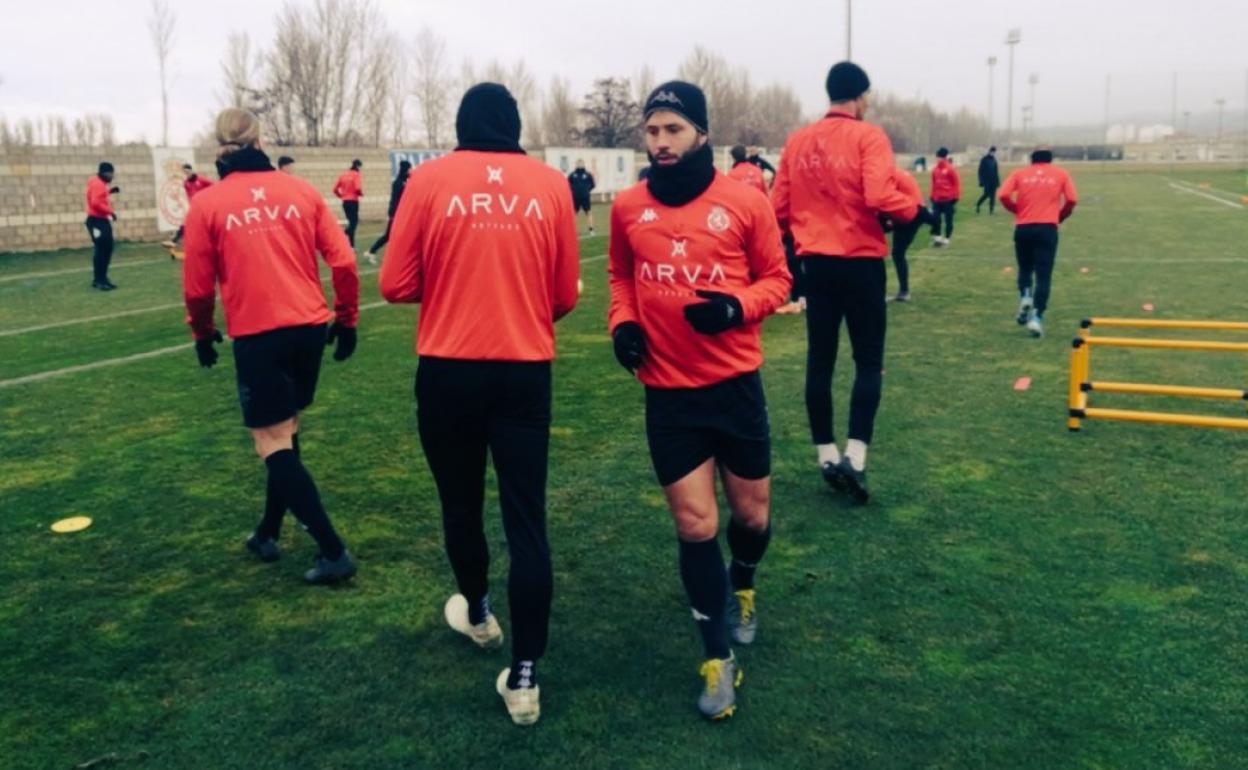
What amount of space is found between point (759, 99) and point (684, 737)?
127315 mm

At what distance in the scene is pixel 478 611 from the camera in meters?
4.03

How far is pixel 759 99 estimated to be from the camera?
124m

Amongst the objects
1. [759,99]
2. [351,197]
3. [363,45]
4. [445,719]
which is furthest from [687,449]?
[759,99]

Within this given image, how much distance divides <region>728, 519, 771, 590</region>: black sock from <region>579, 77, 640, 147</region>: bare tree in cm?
7729

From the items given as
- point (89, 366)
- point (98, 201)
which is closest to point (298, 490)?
point (89, 366)

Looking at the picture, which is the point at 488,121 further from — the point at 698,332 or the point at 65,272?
the point at 65,272

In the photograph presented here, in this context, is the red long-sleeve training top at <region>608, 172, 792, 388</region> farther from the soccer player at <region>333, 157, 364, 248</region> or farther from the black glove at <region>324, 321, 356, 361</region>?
the soccer player at <region>333, 157, 364, 248</region>

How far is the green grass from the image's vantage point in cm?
341

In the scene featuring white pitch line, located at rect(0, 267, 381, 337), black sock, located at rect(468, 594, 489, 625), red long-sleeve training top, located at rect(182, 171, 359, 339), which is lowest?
black sock, located at rect(468, 594, 489, 625)

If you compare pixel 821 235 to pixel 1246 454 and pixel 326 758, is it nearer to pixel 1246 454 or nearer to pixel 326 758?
pixel 1246 454

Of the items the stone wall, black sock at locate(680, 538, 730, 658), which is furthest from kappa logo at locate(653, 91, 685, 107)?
the stone wall

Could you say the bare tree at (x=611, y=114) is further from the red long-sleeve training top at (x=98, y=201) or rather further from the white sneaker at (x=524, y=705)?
the white sneaker at (x=524, y=705)

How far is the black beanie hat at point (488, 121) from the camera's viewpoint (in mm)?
3402

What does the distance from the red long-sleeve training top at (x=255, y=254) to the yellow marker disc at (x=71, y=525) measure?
1.71 metres
